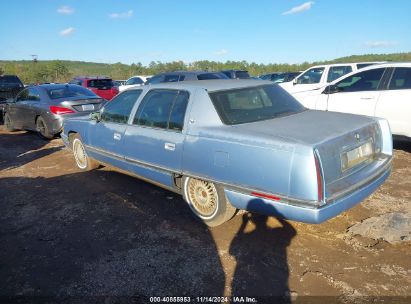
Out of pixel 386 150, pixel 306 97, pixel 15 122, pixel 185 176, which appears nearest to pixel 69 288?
pixel 185 176

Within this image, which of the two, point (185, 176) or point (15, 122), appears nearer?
point (185, 176)

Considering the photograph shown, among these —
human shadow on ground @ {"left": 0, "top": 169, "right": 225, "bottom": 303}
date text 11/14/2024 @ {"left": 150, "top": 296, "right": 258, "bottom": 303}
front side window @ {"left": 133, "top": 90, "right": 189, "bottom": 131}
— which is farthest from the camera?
front side window @ {"left": 133, "top": 90, "right": 189, "bottom": 131}

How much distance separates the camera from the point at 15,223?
4.64m

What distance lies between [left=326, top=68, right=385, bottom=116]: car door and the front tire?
183 inches

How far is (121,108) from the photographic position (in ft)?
17.9

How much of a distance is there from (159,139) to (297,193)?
196 cm

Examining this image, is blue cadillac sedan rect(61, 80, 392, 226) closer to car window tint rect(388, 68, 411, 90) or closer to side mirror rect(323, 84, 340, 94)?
car window tint rect(388, 68, 411, 90)

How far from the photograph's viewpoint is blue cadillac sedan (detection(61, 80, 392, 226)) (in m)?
3.24

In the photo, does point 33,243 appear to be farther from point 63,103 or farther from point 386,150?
point 63,103

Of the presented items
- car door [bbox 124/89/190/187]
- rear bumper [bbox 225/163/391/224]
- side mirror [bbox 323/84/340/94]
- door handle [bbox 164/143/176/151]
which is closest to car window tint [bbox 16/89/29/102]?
car door [bbox 124/89/190/187]

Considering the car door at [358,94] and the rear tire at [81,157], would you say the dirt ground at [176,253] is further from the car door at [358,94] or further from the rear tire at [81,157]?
the car door at [358,94]

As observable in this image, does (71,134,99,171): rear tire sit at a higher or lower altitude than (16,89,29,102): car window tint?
lower

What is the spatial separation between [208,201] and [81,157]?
353 cm

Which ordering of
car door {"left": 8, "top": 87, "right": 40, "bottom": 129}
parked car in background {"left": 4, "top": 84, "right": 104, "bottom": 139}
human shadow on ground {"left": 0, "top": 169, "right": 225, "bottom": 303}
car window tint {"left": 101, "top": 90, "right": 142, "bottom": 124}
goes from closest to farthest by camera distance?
human shadow on ground {"left": 0, "top": 169, "right": 225, "bottom": 303}, car window tint {"left": 101, "top": 90, "right": 142, "bottom": 124}, parked car in background {"left": 4, "top": 84, "right": 104, "bottom": 139}, car door {"left": 8, "top": 87, "right": 40, "bottom": 129}
